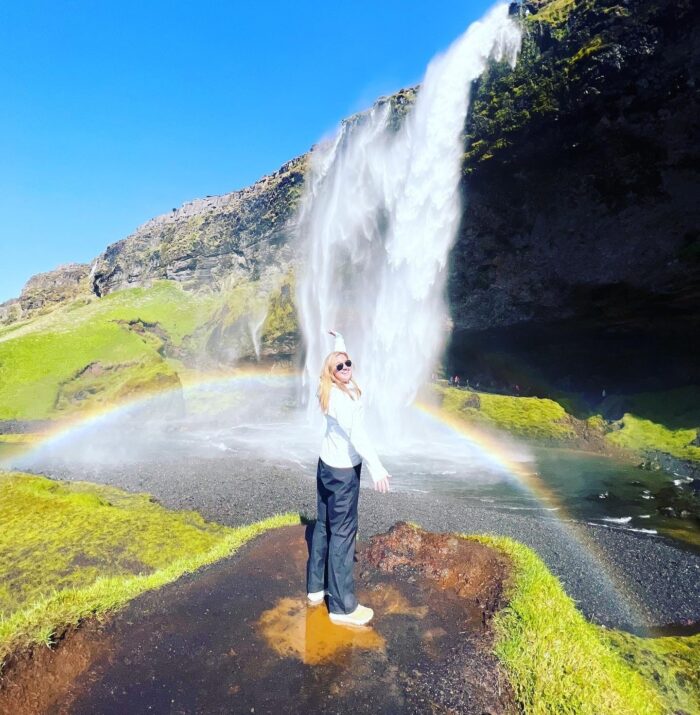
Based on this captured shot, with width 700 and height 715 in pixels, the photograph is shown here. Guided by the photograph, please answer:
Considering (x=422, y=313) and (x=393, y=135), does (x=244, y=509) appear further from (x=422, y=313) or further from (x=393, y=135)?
(x=393, y=135)

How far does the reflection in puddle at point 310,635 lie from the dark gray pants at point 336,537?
23 cm

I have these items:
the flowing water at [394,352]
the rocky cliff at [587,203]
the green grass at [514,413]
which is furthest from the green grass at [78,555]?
the rocky cliff at [587,203]

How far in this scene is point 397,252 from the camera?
3466cm

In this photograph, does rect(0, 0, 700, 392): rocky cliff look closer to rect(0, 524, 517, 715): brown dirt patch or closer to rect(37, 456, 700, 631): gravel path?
rect(37, 456, 700, 631): gravel path

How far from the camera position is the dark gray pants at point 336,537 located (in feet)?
17.3

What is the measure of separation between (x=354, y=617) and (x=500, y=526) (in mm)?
10562

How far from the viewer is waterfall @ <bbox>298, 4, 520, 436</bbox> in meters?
29.7

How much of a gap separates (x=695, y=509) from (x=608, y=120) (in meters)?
19.8

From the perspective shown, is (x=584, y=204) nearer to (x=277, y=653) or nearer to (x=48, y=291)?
(x=277, y=653)

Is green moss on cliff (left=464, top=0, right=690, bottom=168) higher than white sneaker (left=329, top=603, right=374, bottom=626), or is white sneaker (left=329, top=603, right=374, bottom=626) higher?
green moss on cliff (left=464, top=0, right=690, bottom=168)

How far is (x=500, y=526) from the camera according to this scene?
14.4 metres

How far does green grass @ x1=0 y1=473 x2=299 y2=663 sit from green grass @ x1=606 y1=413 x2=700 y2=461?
80.7ft

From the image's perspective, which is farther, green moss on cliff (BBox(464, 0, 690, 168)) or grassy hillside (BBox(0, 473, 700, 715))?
green moss on cliff (BBox(464, 0, 690, 168))

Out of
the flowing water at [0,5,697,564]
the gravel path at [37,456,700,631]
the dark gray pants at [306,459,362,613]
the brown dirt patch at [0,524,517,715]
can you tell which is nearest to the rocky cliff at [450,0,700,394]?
the flowing water at [0,5,697,564]
